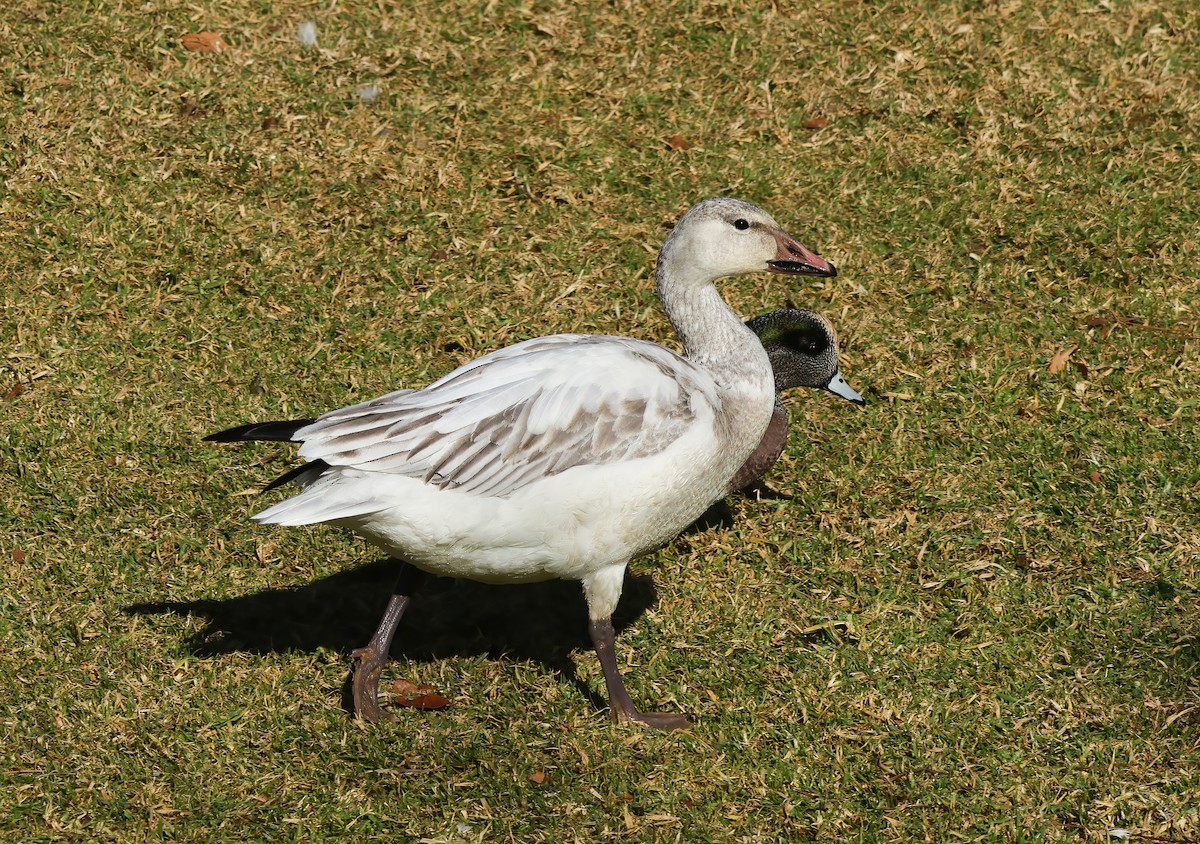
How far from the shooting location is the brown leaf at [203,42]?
768 cm

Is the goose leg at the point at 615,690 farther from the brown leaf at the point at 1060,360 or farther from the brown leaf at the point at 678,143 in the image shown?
the brown leaf at the point at 678,143

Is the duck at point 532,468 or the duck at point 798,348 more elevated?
the duck at point 532,468

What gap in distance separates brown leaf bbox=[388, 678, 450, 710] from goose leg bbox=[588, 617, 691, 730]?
577mm

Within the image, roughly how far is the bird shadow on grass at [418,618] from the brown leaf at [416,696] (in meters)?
0.16

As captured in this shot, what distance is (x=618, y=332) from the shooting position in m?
6.52

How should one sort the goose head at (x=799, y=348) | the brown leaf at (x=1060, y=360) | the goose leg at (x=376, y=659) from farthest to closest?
the brown leaf at (x=1060, y=360)
the goose head at (x=799, y=348)
the goose leg at (x=376, y=659)

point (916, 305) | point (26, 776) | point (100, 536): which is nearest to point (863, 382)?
point (916, 305)

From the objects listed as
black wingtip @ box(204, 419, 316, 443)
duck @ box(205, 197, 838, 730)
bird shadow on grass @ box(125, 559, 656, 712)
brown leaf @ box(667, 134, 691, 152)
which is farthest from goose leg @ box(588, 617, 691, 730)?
brown leaf @ box(667, 134, 691, 152)

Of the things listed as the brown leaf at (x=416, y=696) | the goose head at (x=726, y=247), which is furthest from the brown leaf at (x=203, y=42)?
the brown leaf at (x=416, y=696)

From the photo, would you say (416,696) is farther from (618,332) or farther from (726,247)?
(618,332)

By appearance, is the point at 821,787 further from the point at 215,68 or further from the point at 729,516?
the point at 215,68

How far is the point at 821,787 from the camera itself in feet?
14.6

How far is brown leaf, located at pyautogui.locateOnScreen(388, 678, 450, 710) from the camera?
477 centimetres

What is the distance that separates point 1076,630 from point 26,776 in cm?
363
